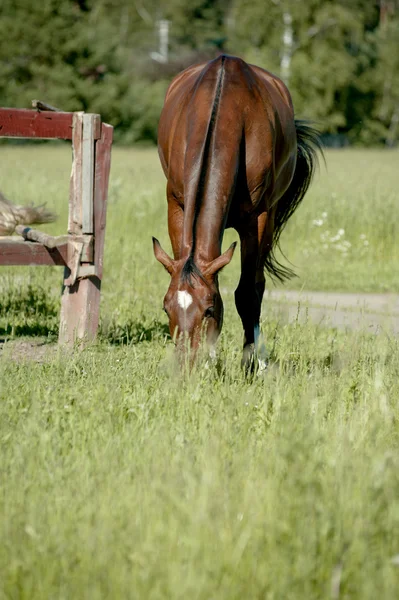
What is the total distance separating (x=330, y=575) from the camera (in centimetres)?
269

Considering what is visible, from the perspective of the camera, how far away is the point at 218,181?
5.21 meters

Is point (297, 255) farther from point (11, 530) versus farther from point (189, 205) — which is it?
point (11, 530)

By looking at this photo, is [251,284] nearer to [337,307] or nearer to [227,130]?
[227,130]

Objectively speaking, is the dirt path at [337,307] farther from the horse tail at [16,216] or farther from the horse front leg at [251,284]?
the horse tail at [16,216]

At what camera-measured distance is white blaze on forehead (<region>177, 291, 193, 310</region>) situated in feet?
15.1

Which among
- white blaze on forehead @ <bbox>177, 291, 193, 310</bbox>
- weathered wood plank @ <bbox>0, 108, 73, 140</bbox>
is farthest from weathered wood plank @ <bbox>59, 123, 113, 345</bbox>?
white blaze on forehead @ <bbox>177, 291, 193, 310</bbox>

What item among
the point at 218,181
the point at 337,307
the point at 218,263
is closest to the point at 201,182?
the point at 218,181

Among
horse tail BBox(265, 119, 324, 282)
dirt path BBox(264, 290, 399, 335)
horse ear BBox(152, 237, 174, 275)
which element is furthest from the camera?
dirt path BBox(264, 290, 399, 335)

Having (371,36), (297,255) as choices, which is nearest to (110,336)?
(297,255)

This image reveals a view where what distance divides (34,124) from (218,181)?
1828mm

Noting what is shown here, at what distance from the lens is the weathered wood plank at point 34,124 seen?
6.24 metres

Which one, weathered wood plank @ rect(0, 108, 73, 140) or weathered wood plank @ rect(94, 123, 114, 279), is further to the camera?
weathered wood plank @ rect(94, 123, 114, 279)

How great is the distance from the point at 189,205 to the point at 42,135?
182cm

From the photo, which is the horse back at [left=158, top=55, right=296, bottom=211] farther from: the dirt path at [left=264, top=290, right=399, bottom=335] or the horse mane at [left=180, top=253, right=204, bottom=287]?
the dirt path at [left=264, top=290, right=399, bottom=335]
